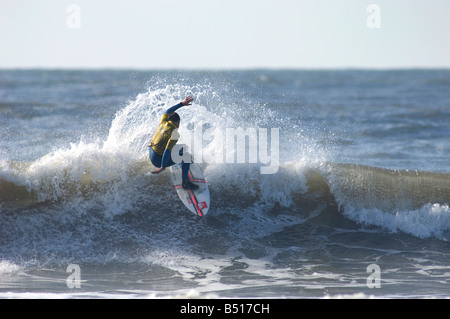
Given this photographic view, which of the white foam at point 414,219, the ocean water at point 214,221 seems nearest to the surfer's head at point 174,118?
the ocean water at point 214,221

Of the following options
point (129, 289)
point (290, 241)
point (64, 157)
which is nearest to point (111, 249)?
point (129, 289)

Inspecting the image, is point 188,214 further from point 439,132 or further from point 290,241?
point 439,132

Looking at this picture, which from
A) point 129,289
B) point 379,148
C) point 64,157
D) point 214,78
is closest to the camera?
point 129,289

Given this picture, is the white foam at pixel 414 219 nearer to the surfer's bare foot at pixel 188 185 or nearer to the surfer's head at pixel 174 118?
the surfer's bare foot at pixel 188 185

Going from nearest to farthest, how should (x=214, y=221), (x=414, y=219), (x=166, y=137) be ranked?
1. (x=166, y=137)
2. (x=214, y=221)
3. (x=414, y=219)

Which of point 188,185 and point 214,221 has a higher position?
point 188,185

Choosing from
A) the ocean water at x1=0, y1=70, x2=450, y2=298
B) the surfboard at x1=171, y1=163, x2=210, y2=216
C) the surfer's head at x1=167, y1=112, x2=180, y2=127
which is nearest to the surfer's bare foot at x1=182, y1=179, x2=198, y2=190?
the surfboard at x1=171, y1=163, x2=210, y2=216

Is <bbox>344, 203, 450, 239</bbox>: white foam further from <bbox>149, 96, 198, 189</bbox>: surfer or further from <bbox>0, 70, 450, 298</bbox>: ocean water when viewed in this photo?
<bbox>149, 96, 198, 189</bbox>: surfer

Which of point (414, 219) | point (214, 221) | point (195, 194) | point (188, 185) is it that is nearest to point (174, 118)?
point (188, 185)

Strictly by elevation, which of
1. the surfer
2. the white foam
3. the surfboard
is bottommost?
the white foam

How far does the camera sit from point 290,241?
8789mm

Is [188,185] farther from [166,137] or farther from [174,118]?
[174,118]

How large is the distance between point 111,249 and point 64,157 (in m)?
2.19

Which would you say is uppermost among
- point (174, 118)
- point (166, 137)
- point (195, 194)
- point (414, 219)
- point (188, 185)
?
point (174, 118)
